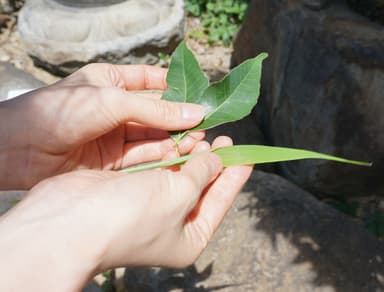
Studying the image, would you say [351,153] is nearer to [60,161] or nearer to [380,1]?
[380,1]

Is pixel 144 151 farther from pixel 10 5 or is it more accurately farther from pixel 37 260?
pixel 10 5

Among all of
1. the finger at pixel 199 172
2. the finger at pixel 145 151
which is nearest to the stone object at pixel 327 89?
the finger at pixel 145 151

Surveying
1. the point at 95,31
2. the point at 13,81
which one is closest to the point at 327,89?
the point at 13,81

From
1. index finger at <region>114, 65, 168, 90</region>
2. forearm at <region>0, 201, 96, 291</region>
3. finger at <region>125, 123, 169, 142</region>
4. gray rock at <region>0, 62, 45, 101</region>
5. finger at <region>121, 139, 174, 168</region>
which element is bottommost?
gray rock at <region>0, 62, 45, 101</region>

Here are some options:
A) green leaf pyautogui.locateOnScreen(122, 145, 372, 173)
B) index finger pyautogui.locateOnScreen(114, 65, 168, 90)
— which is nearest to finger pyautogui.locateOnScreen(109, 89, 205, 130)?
green leaf pyautogui.locateOnScreen(122, 145, 372, 173)

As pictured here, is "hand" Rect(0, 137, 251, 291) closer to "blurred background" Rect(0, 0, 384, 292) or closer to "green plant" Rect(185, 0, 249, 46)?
"blurred background" Rect(0, 0, 384, 292)

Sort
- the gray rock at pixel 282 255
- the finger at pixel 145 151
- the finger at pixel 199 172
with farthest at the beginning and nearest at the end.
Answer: the gray rock at pixel 282 255, the finger at pixel 145 151, the finger at pixel 199 172

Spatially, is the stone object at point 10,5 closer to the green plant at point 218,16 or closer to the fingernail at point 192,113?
the green plant at point 218,16
